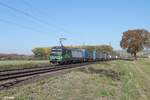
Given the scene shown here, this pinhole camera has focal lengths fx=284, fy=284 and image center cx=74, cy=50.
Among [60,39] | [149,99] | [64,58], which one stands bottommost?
[149,99]

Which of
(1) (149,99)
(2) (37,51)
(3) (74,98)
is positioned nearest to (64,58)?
(1) (149,99)

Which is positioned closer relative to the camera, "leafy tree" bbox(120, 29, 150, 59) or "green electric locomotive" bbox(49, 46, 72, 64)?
"green electric locomotive" bbox(49, 46, 72, 64)

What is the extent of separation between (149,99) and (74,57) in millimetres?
41495

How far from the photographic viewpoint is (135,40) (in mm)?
111375

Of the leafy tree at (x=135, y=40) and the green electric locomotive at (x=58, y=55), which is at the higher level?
the leafy tree at (x=135, y=40)

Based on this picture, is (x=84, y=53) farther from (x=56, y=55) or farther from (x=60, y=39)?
(x=56, y=55)

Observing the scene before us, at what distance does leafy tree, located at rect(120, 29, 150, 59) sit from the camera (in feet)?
362

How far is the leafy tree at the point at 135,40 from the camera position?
362ft

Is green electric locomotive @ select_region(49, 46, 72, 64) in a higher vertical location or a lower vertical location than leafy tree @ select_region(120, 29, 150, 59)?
lower

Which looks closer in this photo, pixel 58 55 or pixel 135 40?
pixel 58 55

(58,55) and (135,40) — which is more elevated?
(135,40)

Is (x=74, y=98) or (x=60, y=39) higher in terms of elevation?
(x=60, y=39)

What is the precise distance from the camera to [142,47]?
111 metres

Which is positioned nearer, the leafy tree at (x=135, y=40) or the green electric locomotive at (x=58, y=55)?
the green electric locomotive at (x=58, y=55)
